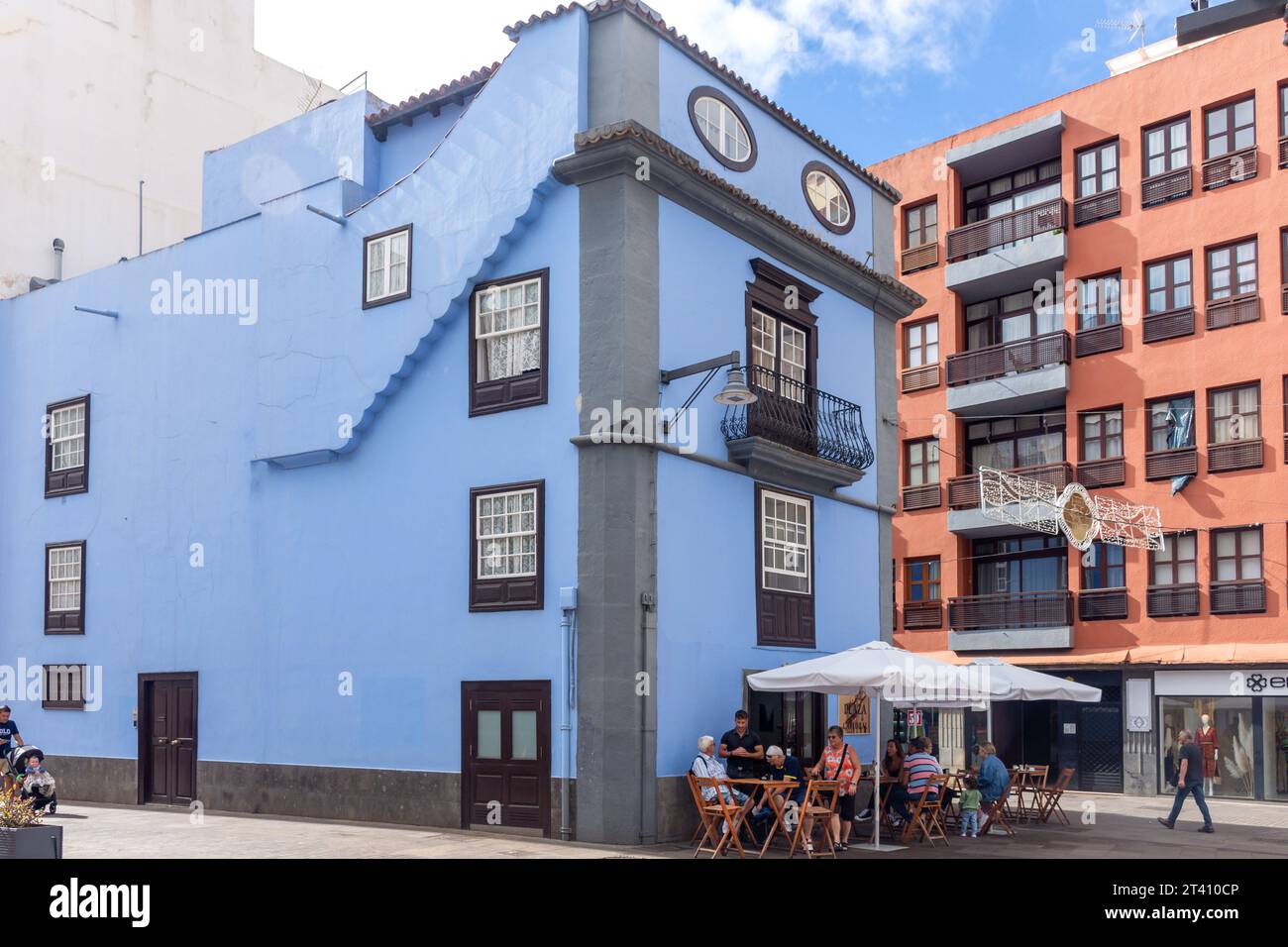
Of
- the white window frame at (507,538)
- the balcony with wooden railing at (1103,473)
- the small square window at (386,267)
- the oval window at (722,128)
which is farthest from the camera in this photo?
the balcony with wooden railing at (1103,473)

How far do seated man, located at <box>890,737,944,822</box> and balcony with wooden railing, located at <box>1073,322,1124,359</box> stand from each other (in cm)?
1817

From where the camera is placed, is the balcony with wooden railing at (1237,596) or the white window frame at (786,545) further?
the balcony with wooden railing at (1237,596)

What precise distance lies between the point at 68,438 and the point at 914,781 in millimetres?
17225

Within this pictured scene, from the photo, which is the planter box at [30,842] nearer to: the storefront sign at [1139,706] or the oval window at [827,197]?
the oval window at [827,197]

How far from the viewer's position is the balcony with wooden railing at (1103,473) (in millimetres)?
33469

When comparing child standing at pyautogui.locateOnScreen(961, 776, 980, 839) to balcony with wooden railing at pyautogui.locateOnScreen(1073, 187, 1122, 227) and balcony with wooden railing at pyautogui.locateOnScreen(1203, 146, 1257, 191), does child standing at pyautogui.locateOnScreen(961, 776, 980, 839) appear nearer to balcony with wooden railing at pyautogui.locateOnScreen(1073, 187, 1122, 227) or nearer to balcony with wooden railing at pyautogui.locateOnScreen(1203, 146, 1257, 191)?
balcony with wooden railing at pyautogui.locateOnScreen(1203, 146, 1257, 191)

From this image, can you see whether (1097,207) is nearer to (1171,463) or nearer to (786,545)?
(1171,463)

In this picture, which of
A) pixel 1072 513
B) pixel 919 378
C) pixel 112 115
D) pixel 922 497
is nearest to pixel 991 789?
pixel 1072 513

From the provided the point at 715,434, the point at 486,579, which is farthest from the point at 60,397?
the point at 715,434

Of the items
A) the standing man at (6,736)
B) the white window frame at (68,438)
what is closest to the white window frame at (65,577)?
the white window frame at (68,438)

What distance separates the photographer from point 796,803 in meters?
16.7

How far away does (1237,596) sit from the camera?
30.7 meters

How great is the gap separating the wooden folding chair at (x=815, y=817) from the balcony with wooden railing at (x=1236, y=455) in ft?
59.4

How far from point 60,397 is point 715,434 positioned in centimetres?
1401
